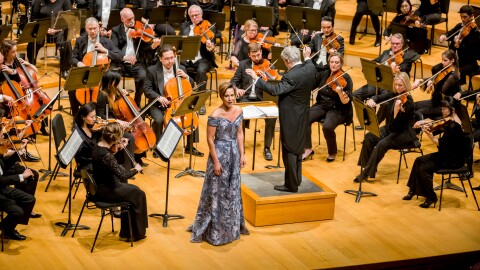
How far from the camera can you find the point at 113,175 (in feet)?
22.5

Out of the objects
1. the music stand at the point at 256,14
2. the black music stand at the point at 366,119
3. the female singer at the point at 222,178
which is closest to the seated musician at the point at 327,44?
the music stand at the point at 256,14

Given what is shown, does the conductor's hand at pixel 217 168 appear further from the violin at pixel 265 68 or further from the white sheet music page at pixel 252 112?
the violin at pixel 265 68

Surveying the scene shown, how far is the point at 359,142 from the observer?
32.2ft

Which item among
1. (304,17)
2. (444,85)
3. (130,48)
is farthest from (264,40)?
(444,85)

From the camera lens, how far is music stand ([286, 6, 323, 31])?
10.9 m

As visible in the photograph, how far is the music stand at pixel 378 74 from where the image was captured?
29.0ft

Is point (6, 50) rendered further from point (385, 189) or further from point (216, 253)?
point (385, 189)

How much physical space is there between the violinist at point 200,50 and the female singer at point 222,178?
351 centimetres

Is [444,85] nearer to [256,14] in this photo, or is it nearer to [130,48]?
[256,14]

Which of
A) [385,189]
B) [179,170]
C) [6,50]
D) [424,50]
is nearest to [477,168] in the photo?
[385,189]

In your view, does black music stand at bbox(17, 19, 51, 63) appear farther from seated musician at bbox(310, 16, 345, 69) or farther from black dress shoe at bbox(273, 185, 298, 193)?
black dress shoe at bbox(273, 185, 298, 193)

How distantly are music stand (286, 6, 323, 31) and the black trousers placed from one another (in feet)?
6.70

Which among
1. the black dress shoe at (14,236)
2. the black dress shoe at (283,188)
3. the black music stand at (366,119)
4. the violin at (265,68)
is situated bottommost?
the black dress shoe at (14,236)

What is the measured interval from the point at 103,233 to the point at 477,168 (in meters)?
4.09
